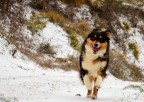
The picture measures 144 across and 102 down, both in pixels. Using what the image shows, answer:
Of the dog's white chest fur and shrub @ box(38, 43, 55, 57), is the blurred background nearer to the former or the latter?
shrub @ box(38, 43, 55, 57)

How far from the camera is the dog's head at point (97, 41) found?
1187 cm

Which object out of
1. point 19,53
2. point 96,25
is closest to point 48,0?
point 96,25

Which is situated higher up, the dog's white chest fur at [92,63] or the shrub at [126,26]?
the dog's white chest fur at [92,63]

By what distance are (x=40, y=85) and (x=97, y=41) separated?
3.94m

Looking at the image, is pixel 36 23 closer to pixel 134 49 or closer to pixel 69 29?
pixel 69 29

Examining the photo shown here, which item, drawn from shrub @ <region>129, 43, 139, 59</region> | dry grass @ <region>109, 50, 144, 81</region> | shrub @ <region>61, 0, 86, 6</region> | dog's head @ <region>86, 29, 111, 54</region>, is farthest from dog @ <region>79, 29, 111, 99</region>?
shrub @ <region>129, 43, 139, 59</region>

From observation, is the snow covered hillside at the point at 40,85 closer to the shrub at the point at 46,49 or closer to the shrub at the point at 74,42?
the shrub at the point at 46,49

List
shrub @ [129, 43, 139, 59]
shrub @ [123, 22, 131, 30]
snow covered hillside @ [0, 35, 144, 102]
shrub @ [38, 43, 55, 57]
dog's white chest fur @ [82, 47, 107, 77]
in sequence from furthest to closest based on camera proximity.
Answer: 1. shrub @ [123, 22, 131, 30]
2. shrub @ [129, 43, 139, 59]
3. shrub @ [38, 43, 55, 57]
4. dog's white chest fur @ [82, 47, 107, 77]
5. snow covered hillside @ [0, 35, 144, 102]

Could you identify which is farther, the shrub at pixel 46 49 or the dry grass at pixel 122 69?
the dry grass at pixel 122 69

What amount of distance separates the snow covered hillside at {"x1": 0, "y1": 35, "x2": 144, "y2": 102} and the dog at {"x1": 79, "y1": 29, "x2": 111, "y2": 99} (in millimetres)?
632

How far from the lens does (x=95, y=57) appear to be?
39.8ft

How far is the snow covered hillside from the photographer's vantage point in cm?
1108

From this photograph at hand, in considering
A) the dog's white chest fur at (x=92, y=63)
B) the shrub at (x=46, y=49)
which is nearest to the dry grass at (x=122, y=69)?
the shrub at (x=46, y=49)

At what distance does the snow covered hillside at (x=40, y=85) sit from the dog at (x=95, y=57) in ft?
2.07
